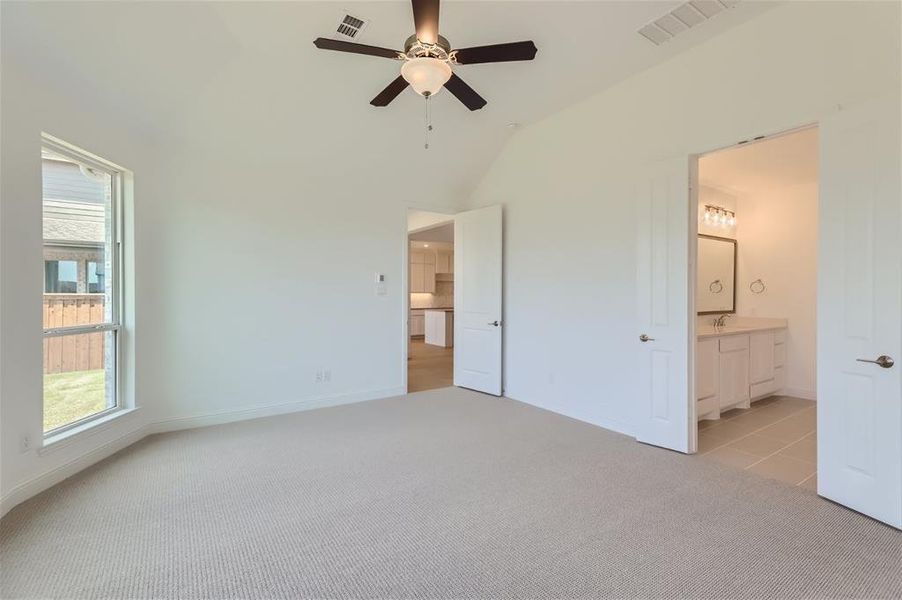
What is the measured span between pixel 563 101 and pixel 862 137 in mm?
2414

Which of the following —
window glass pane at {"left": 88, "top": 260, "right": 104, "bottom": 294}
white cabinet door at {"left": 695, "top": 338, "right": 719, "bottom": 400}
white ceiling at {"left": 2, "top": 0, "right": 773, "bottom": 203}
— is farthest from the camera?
white cabinet door at {"left": 695, "top": 338, "right": 719, "bottom": 400}

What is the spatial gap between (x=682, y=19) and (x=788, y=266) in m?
3.93

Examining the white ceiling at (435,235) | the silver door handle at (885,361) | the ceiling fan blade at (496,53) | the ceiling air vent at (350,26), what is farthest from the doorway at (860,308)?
the white ceiling at (435,235)

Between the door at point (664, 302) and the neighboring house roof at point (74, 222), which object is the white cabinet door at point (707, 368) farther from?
the neighboring house roof at point (74, 222)

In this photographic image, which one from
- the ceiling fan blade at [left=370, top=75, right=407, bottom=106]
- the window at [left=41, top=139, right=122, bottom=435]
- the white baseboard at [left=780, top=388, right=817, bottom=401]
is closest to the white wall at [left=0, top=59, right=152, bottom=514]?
the window at [left=41, top=139, right=122, bottom=435]

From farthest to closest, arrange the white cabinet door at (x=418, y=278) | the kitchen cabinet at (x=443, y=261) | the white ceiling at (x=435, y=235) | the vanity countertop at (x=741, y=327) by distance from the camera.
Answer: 1. the kitchen cabinet at (x=443, y=261)
2. the white cabinet door at (x=418, y=278)
3. the white ceiling at (x=435, y=235)
4. the vanity countertop at (x=741, y=327)

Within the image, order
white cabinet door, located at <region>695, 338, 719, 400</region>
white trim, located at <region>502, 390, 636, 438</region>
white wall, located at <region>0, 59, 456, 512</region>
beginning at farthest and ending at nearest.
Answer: white cabinet door, located at <region>695, 338, 719, 400</region>, white trim, located at <region>502, 390, 636, 438</region>, white wall, located at <region>0, 59, 456, 512</region>

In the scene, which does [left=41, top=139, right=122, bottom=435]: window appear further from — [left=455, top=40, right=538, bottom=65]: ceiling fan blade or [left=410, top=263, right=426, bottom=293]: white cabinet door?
[left=410, top=263, right=426, bottom=293]: white cabinet door

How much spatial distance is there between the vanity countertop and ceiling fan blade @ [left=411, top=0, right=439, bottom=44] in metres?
3.59

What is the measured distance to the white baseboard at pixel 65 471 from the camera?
2.45 m

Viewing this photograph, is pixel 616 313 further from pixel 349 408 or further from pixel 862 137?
pixel 349 408

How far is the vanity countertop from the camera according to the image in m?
4.19

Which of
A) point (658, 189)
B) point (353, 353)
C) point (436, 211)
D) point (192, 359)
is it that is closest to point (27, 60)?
point (192, 359)

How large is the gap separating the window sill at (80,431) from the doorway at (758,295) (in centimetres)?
497
